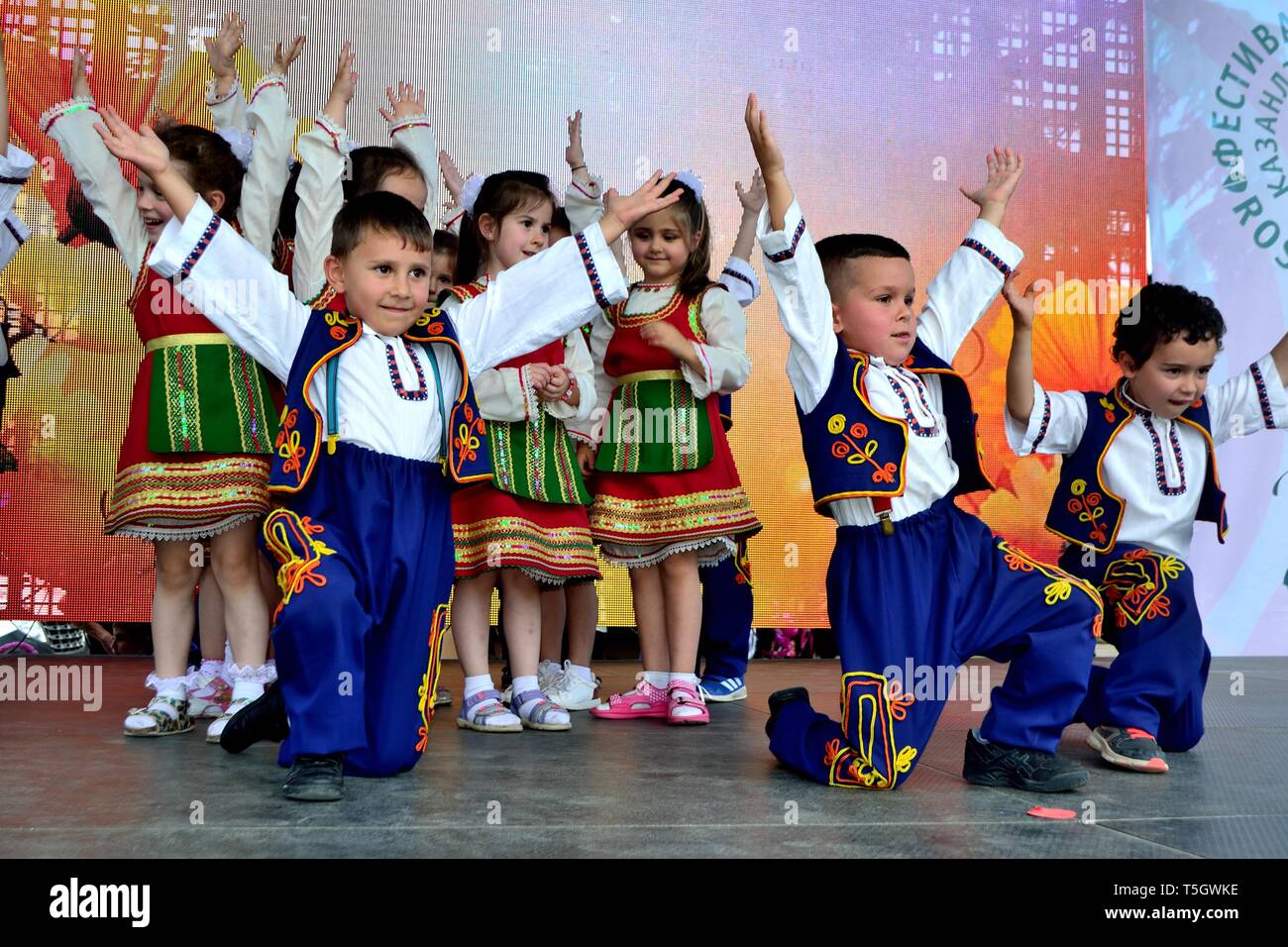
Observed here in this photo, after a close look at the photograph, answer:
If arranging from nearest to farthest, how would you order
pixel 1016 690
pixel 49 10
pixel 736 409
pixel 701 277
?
pixel 1016 690
pixel 701 277
pixel 49 10
pixel 736 409

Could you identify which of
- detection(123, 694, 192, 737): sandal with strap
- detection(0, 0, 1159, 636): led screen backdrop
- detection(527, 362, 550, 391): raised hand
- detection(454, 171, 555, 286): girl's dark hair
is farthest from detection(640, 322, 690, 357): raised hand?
detection(0, 0, 1159, 636): led screen backdrop

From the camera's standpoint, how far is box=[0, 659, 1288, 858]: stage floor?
5.46 feet

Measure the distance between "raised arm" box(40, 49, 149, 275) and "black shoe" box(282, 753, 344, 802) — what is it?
4.13 ft

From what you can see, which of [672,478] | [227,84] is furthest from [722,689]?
[227,84]

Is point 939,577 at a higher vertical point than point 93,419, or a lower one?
lower

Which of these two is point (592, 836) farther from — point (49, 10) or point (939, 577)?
point (49, 10)

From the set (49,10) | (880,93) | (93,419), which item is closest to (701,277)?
(880,93)

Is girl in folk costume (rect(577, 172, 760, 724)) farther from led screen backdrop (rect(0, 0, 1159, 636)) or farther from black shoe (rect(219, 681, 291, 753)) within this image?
led screen backdrop (rect(0, 0, 1159, 636))

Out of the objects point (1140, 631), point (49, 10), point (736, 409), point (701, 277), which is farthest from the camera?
point (736, 409)

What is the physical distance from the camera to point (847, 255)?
7.66 ft

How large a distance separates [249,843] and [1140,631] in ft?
5.64

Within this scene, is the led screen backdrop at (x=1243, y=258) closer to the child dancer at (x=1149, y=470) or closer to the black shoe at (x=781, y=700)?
the child dancer at (x=1149, y=470)

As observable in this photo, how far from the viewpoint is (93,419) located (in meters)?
4.50

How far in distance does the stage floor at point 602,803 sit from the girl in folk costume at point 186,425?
20 cm
